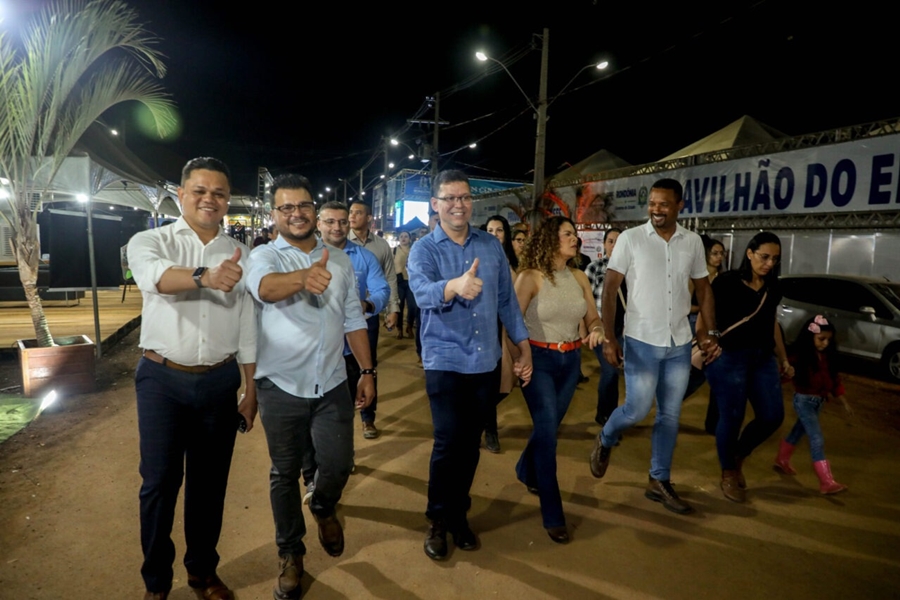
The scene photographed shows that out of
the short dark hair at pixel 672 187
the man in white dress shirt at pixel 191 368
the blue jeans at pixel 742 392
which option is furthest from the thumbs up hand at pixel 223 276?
the blue jeans at pixel 742 392

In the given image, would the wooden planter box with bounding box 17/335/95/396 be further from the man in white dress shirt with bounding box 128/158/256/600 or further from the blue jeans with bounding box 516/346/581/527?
the blue jeans with bounding box 516/346/581/527

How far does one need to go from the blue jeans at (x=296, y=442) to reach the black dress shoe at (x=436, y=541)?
62 centimetres

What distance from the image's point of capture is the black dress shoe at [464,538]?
10.5ft

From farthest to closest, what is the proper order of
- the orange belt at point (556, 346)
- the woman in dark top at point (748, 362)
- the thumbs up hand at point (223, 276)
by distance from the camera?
1. the woman in dark top at point (748, 362)
2. the orange belt at point (556, 346)
3. the thumbs up hand at point (223, 276)

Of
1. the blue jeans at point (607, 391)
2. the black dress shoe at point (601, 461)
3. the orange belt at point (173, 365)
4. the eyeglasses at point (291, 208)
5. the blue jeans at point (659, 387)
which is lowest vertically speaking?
the black dress shoe at point (601, 461)

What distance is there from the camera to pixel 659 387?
3.81 metres

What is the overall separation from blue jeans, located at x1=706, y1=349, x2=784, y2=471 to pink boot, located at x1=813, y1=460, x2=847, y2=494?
518 millimetres

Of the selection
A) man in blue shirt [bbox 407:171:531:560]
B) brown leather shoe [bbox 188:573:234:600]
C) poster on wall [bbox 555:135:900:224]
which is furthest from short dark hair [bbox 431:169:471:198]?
poster on wall [bbox 555:135:900:224]

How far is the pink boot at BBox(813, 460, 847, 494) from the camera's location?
4.04m

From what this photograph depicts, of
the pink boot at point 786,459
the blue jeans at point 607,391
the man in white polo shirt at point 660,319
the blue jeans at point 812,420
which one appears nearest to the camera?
the man in white polo shirt at point 660,319

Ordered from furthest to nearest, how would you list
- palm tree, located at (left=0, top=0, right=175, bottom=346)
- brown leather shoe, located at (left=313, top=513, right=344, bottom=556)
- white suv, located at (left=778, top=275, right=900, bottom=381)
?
white suv, located at (left=778, top=275, right=900, bottom=381)
palm tree, located at (left=0, top=0, right=175, bottom=346)
brown leather shoe, located at (left=313, top=513, right=344, bottom=556)

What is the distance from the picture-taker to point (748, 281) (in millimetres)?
4086

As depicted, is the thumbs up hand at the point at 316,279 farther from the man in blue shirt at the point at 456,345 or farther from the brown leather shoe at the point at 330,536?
the brown leather shoe at the point at 330,536

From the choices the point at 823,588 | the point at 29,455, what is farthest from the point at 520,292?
the point at 29,455
